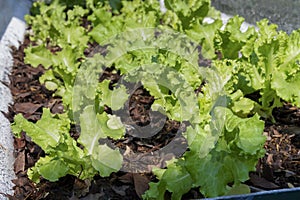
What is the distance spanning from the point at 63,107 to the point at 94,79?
0.30 metres

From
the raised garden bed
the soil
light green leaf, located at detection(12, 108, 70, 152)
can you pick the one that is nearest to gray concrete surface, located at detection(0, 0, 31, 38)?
the raised garden bed

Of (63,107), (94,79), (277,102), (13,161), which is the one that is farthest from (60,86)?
(277,102)

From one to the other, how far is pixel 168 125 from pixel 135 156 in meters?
0.28

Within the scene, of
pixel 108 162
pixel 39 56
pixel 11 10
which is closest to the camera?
pixel 108 162

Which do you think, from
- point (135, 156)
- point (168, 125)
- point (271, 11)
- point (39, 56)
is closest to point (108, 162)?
point (135, 156)

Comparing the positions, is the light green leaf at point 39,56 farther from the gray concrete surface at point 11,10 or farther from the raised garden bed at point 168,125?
the gray concrete surface at point 11,10

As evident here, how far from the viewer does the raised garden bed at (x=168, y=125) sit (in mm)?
1958

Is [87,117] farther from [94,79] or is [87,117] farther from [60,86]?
[60,86]

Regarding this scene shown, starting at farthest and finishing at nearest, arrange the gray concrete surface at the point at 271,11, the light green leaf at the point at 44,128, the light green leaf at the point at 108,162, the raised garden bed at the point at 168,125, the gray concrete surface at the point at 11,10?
the gray concrete surface at the point at 11,10, the gray concrete surface at the point at 271,11, the light green leaf at the point at 44,128, the light green leaf at the point at 108,162, the raised garden bed at the point at 168,125

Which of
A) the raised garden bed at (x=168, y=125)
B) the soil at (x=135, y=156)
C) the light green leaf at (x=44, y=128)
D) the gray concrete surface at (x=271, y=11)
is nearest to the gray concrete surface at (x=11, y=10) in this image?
the raised garden bed at (x=168, y=125)

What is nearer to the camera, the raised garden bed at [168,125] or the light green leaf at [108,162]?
the raised garden bed at [168,125]

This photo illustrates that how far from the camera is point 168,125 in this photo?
254 centimetres

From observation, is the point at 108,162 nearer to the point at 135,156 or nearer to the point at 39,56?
the point at 135,156

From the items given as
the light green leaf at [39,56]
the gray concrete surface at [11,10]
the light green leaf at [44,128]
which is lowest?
the light green leaf at [44,128]
